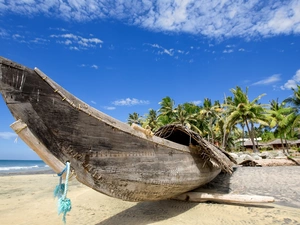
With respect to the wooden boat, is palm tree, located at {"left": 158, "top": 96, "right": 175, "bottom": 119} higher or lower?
higher

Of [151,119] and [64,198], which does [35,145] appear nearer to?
[64,198]

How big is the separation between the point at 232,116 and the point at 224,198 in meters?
21.8

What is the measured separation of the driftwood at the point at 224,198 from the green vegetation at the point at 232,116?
17.3 meters

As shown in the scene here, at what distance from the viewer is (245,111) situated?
2511 centimetres

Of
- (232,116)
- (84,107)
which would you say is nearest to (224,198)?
(84,107)

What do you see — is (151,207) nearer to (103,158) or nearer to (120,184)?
(120,184)

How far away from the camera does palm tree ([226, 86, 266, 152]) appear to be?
82.3 ft

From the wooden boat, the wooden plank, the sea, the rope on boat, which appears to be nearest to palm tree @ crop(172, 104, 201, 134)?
the sea

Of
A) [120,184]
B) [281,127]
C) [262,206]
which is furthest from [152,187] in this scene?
[281,127]

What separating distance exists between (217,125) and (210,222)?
29.7 m

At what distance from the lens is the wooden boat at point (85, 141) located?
8.67 feet

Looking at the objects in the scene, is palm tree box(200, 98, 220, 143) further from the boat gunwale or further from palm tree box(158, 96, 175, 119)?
the boat gunwale

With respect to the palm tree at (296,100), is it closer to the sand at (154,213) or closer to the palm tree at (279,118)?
the palm tree at (279,118)

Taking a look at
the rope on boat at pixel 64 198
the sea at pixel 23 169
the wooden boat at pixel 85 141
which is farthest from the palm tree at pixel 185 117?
the rope on boat at pixel 64 198
